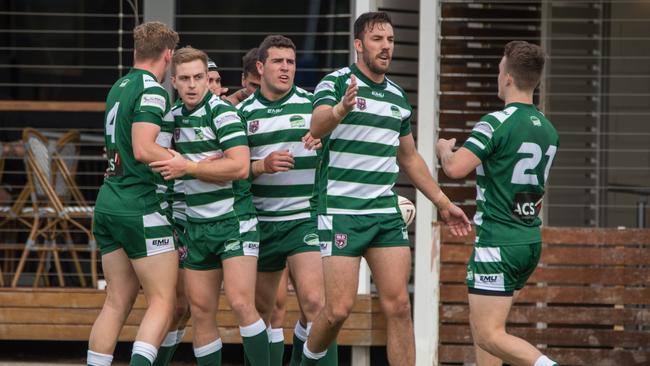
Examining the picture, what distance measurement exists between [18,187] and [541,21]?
481 cm

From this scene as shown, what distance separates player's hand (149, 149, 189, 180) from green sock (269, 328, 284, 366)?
1608 millimetres

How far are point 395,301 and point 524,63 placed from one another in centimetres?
149

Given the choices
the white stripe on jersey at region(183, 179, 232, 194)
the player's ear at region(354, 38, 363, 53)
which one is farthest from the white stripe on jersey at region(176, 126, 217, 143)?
the player's ear at region(354, 38, 363, 53)

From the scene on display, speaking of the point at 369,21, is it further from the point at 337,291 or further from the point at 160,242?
the point at 160,242

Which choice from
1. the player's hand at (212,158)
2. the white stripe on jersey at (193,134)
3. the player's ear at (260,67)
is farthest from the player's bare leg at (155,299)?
the player's ear at (260,67)

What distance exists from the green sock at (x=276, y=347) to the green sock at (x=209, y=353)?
1.94ft

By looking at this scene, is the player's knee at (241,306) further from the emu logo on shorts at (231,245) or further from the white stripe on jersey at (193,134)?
the white stripe on jersey at (193,134)

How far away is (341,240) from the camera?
7184mm

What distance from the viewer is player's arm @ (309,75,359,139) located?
663cm

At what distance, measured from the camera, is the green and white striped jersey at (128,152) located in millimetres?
7069

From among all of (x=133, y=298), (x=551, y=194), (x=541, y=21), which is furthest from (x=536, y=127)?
(x=551, y=194)

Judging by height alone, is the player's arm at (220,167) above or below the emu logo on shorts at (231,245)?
above

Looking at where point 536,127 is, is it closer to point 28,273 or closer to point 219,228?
point 219,228

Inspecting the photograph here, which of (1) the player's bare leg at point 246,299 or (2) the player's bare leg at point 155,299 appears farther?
(1) the player's bare leg at point 246,299
